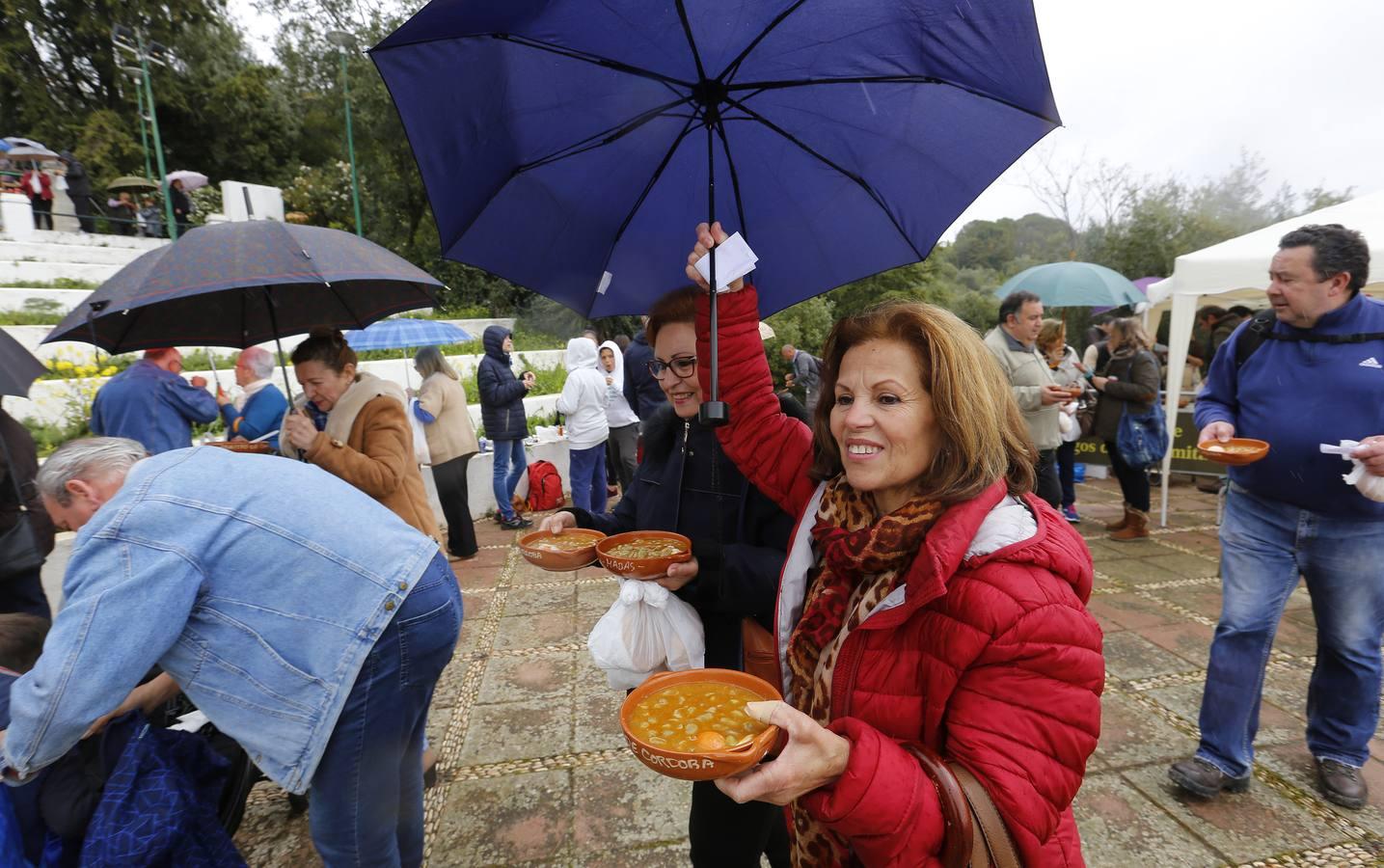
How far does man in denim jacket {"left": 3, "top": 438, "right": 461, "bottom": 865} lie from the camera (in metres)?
1.45

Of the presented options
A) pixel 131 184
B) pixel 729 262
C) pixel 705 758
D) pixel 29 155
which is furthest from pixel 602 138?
pixel 131 184

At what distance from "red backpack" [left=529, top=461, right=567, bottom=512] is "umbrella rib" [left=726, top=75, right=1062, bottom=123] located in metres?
6.35

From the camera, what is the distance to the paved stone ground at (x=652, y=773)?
2551 mm

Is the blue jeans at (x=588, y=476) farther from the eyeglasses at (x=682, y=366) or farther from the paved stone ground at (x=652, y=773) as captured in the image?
the eyeglasses at (x=682, y=366)

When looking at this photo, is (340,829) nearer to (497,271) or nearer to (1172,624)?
(497,271)

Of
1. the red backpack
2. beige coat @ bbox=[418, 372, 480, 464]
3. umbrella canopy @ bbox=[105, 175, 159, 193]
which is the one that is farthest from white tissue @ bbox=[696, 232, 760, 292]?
umbrella canopy @ bbox=[105, 175, 159, 193]

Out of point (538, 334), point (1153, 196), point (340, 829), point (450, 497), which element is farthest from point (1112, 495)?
point (1153, 196)

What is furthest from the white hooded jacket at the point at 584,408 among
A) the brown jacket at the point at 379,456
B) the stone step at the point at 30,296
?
the stone step at the point at 30,296

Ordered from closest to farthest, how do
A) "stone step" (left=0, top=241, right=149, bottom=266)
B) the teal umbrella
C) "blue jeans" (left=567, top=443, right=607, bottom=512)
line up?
1. "blue jeans" (left=567, top=443, right=607, bottom=512)
2. the teal umbrella
3. "stone step" (left=0, top=241, right=149, bottom=266)

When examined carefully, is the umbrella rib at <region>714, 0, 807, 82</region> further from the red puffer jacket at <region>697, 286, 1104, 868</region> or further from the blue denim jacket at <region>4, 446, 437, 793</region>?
the blue denim jacket at <region>4, 446, 437, 793</region>

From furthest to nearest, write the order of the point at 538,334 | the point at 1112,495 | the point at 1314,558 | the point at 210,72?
the point at 210,72 < the point at 538,334 < the point at 1112,495 < the point at 1314,558

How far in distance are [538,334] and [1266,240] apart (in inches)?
563

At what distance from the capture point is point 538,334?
16.8 meters

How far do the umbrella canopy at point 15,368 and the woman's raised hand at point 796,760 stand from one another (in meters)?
3.22
